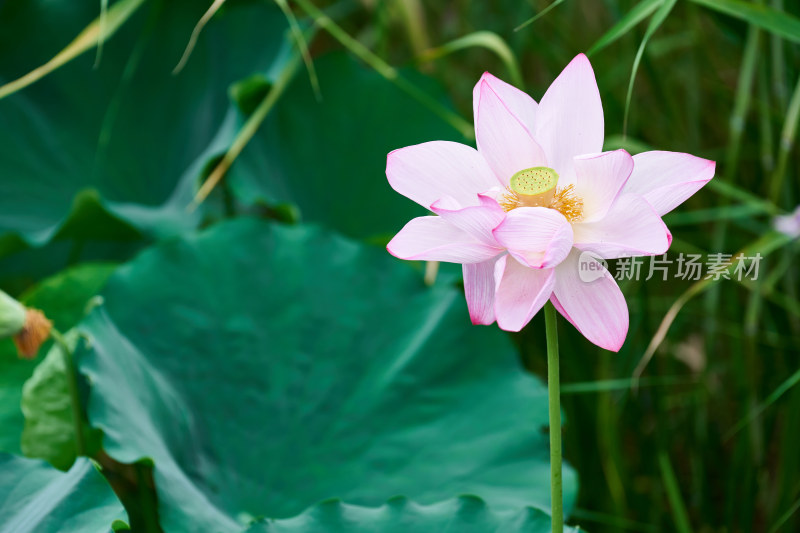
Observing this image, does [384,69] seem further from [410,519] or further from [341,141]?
[410,519]

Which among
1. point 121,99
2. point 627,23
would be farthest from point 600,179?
point 121,99

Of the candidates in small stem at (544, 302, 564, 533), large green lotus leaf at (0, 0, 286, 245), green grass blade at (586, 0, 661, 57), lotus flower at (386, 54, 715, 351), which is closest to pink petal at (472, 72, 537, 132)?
lotus flower at (386, 54, 715, 351)

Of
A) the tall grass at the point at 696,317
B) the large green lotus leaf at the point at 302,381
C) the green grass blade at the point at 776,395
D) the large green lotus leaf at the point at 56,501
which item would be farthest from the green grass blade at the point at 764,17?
the large green lotus leaf at the point at 56,501

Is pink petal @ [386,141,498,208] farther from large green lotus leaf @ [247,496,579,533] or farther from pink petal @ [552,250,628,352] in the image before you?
large green lotus leaf @ [247,496,579,533]

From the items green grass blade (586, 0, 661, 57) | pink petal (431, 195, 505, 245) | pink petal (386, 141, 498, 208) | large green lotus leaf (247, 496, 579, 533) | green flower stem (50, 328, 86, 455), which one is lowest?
large green lotus leaf (247, 496, 579, 533)

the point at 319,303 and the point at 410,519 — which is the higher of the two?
the point at 319,303

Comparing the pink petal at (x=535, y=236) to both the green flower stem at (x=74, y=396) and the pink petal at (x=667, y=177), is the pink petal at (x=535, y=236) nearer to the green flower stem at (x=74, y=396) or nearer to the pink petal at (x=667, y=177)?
the pink petal at (x=667, y=177)
